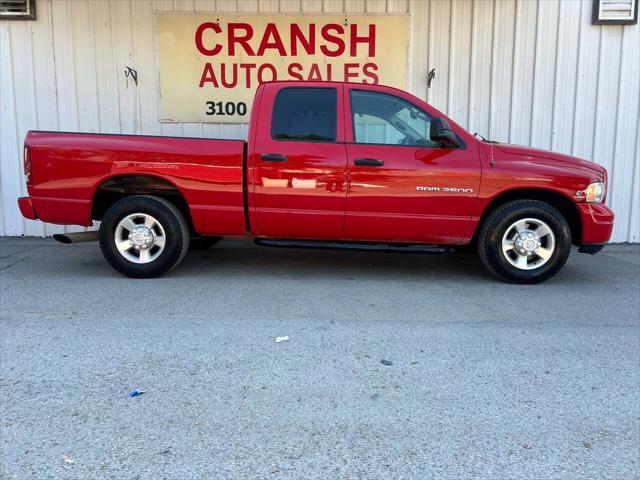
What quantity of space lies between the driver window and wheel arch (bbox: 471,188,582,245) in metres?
0.99

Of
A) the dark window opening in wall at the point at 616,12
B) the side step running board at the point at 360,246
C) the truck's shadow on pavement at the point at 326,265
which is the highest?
the dark window opening in wall at the point at 616,12

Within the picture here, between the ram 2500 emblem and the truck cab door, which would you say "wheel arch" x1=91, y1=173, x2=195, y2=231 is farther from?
the ram 2500 emblem

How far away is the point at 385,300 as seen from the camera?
4.98m

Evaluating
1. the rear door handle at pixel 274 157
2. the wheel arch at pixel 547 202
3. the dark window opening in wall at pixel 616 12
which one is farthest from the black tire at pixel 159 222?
A: the dark window opening in wall at pixel 616 12

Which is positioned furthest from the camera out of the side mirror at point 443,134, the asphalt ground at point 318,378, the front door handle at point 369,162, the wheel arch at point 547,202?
the wheel arch at point 547,202

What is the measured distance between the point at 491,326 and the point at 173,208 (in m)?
3.32

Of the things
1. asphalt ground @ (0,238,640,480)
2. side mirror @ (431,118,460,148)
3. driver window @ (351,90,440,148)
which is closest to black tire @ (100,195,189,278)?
asphalt ground @ (0,238,640,480)

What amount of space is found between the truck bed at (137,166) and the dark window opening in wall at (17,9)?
3588 mm

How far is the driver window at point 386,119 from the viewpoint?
17.7 ft

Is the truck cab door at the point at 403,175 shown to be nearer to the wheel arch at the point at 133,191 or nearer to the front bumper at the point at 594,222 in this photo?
the front bumper at the point at 594,222

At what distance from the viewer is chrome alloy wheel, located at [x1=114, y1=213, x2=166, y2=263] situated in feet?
18.0

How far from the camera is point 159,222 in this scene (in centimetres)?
547

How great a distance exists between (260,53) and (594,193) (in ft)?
16.6

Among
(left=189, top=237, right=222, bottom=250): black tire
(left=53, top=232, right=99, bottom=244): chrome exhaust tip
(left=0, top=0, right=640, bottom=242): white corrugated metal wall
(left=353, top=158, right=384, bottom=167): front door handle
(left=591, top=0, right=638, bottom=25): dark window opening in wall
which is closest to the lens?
(left=353, top=158, right=384, bottom=167): front door handle
